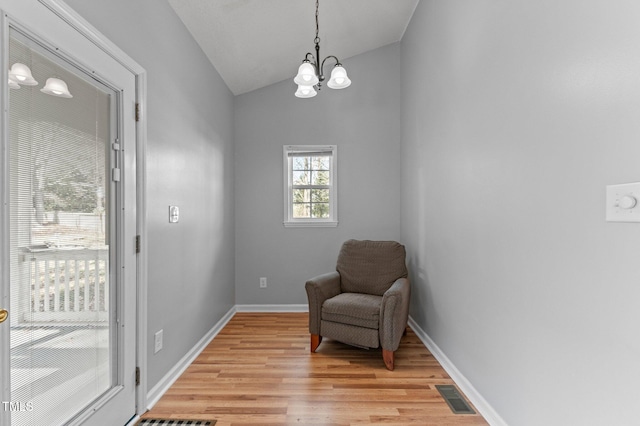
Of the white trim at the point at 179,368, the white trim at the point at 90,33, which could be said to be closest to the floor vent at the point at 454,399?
the white trim at the point at 179,368

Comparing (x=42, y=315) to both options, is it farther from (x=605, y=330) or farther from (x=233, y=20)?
(x=233, y=20)

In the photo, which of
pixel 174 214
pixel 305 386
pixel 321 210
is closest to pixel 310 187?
pixel 321 210

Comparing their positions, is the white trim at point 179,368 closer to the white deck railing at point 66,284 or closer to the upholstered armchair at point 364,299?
the white deck railing at point 66,284

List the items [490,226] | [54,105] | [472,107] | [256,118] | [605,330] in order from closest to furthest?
[605,330], [54,105], [490,226], [472,107], [256,118]

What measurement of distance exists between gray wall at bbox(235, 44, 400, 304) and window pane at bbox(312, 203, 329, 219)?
172 mm

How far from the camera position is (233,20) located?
9.24 feet

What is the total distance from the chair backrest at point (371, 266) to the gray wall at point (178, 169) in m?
1.30

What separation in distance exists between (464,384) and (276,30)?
3148 mm

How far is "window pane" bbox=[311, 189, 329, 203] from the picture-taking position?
4.25 m

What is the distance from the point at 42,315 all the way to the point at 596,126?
2178mm

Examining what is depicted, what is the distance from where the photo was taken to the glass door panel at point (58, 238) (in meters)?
1.28

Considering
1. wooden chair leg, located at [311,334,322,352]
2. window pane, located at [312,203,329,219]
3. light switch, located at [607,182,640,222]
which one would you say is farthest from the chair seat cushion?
light switch, located at [607,182,640,222]

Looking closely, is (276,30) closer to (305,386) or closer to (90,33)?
(90,33)

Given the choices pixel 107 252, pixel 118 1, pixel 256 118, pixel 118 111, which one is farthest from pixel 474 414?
pixel 256 118
